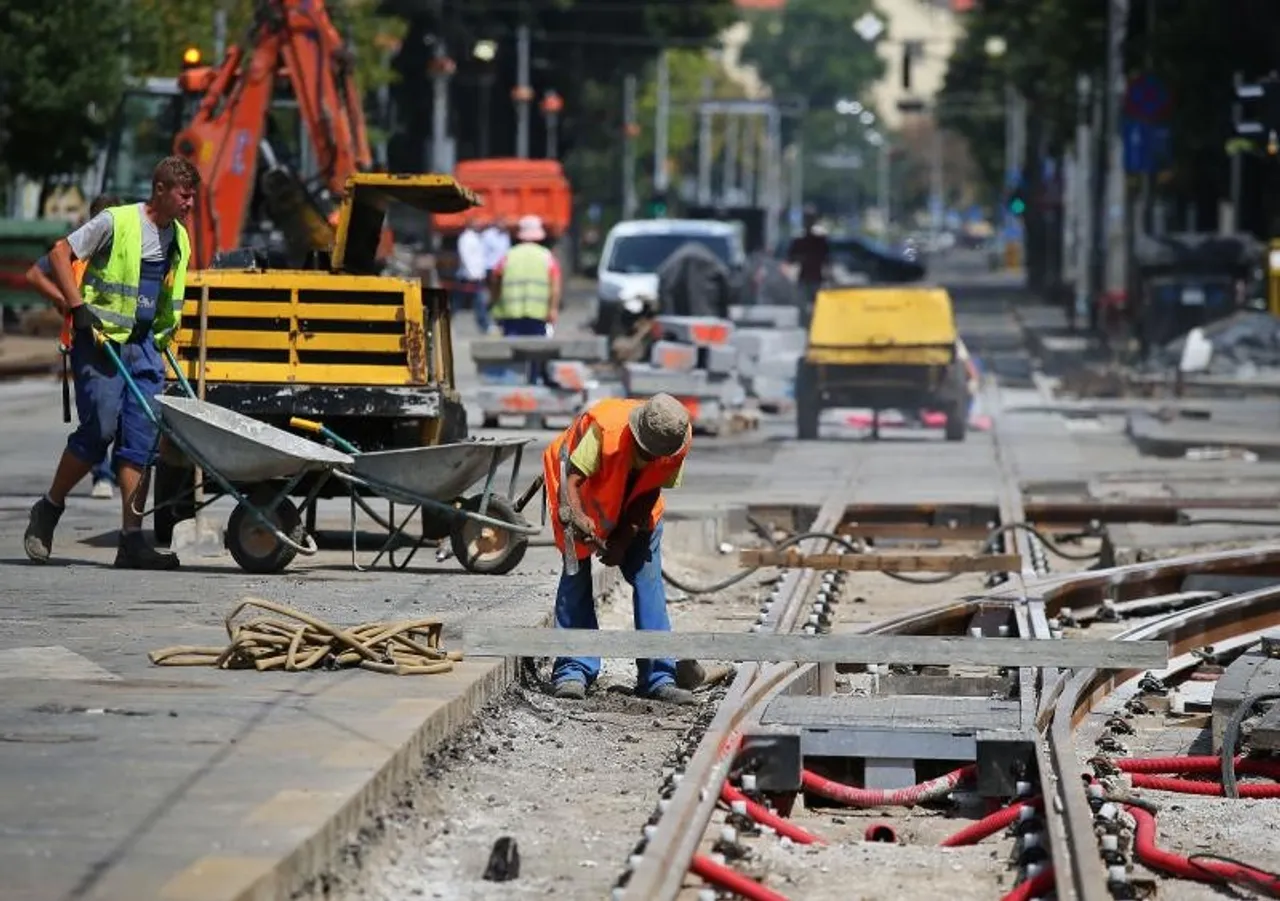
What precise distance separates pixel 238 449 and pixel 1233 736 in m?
5.13

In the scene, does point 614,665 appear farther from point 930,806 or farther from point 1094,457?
point 1094,457

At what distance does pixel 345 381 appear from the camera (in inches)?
634

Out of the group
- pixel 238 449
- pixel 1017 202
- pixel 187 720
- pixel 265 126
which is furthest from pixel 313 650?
pixel 1017 202

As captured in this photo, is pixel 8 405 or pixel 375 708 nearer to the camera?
pixel 375 708

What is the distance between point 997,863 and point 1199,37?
4205cm

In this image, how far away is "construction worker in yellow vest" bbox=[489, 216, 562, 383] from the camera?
94.7 feet

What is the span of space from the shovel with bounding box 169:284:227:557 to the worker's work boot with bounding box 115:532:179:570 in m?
0.91

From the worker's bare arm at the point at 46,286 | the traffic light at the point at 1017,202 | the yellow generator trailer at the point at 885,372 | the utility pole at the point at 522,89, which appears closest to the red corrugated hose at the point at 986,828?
the worker's bare arm at the point at 46,286

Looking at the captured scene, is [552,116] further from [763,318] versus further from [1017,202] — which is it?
[763,318]

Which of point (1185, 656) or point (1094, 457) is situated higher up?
point (1185, 656)

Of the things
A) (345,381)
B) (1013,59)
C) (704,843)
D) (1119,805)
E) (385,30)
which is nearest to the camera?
(704,843)

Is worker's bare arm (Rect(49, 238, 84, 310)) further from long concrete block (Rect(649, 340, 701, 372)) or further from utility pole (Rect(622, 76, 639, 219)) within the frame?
utility pole (Rect(622, 76, 639, 219))

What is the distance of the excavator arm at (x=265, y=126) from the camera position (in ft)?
84.2

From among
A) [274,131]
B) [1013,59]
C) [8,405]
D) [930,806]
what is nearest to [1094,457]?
[274,131]
